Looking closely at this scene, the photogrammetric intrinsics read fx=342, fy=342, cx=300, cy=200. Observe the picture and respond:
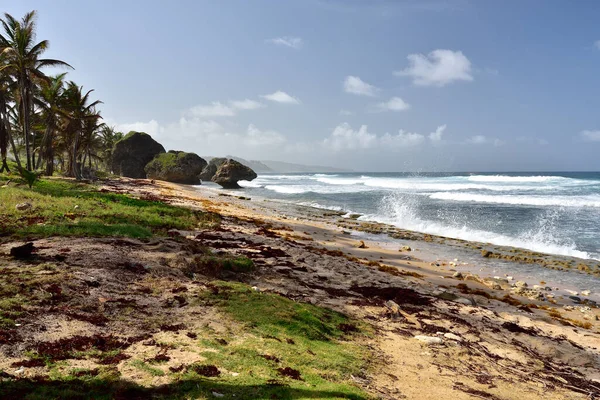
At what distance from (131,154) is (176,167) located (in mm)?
15778

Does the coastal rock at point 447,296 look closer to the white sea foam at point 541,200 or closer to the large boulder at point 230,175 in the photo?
the white sea foam at point 541,200

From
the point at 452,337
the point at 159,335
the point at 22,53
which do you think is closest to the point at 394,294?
the point at 452,337

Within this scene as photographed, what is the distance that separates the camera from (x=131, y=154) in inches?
2815

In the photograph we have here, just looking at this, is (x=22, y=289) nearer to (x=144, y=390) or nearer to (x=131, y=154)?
(x=144, y=390)

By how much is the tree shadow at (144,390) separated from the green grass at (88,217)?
7.35 metres

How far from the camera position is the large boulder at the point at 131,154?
71062 mm

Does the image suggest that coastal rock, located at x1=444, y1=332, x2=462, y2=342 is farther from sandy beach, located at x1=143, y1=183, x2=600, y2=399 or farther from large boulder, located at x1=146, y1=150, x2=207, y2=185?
large boulder, located at x1=146, y1=150, x2=207, y2=185

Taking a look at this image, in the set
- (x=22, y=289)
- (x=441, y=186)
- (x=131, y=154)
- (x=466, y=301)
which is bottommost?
(x=466, y=301)

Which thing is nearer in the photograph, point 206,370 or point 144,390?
point 144,390

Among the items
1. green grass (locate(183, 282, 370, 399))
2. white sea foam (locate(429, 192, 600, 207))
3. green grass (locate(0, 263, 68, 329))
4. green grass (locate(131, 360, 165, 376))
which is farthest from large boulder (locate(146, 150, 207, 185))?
green grass (locate(131, 360, 165, 376))

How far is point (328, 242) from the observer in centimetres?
1780

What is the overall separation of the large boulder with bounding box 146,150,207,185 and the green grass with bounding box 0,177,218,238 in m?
46.1

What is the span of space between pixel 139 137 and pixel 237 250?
68407 millimetres

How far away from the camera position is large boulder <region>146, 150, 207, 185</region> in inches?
2475
